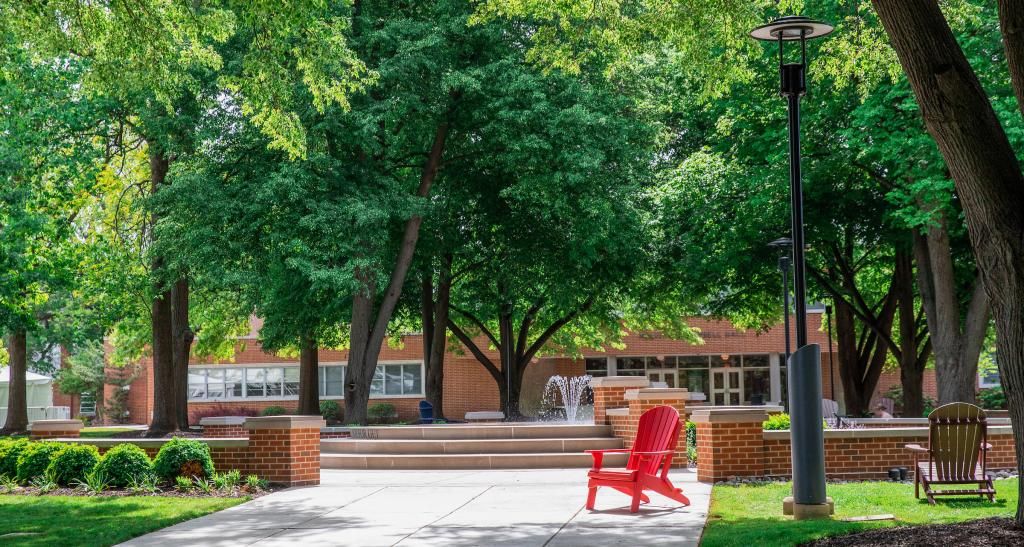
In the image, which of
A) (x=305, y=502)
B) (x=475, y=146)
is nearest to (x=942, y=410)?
(x=305, y=502)

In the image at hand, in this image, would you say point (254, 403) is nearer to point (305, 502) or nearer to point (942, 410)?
point (305, 502)

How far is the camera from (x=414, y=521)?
35.4 feet

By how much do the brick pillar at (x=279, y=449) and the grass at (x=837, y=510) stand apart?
5.75 m

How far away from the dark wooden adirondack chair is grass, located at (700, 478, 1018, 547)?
0.63 feet

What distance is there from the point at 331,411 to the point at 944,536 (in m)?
35.5

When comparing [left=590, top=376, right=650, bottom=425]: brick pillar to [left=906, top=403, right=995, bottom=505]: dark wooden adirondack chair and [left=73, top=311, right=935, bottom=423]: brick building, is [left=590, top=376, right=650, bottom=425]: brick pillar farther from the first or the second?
[left=73, top=311, right=935, bottom=423]: brick building

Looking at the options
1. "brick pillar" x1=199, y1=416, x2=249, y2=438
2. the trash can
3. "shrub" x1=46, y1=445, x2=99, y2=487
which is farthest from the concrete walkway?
the trash can

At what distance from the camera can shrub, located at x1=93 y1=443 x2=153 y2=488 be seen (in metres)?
13.9

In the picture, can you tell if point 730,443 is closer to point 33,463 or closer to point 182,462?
point 182,462

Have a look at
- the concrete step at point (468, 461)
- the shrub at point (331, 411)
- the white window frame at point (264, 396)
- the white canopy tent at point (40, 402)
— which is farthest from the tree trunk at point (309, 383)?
the white canopy tent at point (40, 402)

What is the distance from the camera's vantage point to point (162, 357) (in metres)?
26.7

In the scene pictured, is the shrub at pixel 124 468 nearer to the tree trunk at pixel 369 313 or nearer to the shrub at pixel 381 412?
the tree trunk at pixel 369 313

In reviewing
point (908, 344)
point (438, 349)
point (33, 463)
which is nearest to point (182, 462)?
point (33, 463)

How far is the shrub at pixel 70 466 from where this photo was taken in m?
14.4
